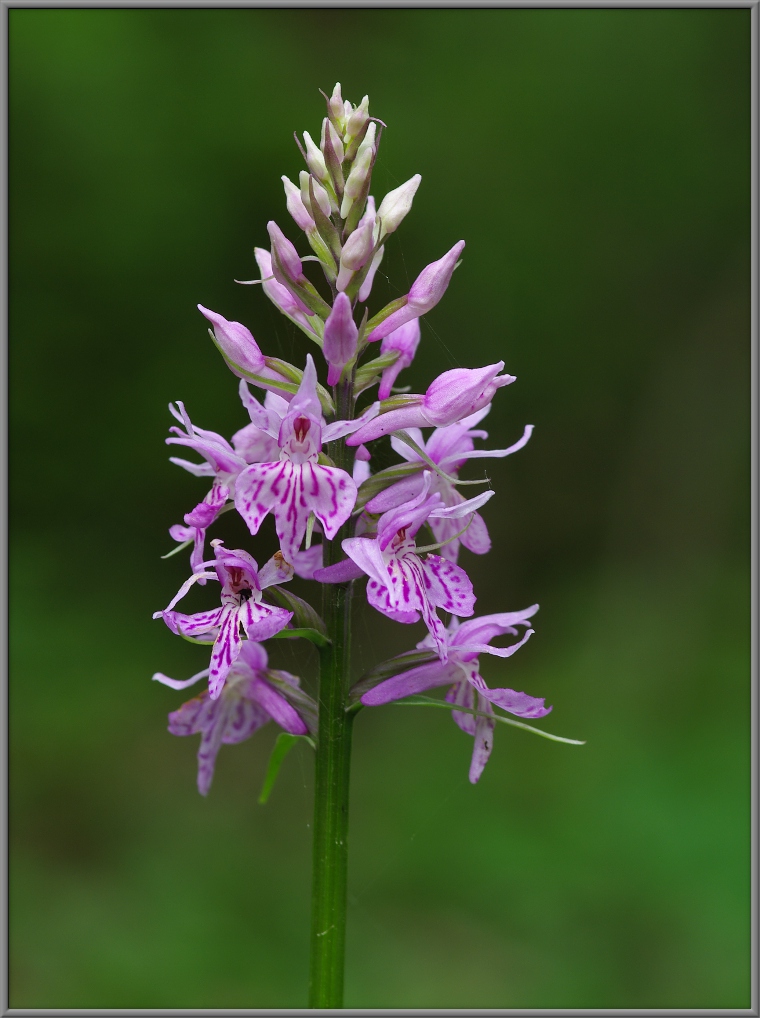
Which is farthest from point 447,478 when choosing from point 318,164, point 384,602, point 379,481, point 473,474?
point 473,474

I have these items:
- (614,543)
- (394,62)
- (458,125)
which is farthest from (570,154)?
(614,543)

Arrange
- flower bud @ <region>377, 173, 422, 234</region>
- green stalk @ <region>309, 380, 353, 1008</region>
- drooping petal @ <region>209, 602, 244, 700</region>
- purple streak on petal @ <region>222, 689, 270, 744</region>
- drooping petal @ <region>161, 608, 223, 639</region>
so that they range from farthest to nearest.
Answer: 1. purple streak on petal @ <region>222, 689, 270, 744</region>
2. flower bud @ <region>377, 173, 422, 234</region>
3. green stalk @ <region>309, 380, 353, 1008</region>
4. drooping petal @ <region>161, 608, 223, 639</region>
5. drooping petal @ <region>209, 602, 244, 700</region>

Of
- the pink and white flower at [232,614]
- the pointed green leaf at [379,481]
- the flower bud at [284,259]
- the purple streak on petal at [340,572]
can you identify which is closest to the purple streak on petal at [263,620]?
the pink and white flower at [232,614]

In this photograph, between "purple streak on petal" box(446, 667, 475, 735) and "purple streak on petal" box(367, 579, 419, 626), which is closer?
"purple streak on petal" box(367, 579, 419, 626)

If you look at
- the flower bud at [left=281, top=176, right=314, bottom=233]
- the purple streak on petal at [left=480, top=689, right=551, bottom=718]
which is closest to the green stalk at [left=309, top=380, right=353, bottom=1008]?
the purple streak on petal at [left=480, top=689, right=551, bottom=718]

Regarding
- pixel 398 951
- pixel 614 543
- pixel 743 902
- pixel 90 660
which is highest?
pixel 614 543

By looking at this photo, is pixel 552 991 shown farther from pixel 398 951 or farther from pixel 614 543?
pixel 614 543

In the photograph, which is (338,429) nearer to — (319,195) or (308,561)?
(308,561)

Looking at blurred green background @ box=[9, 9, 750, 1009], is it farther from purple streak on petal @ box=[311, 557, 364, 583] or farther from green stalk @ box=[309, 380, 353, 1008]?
purple streak on petal @ box=[311, 557, 364, 583]
